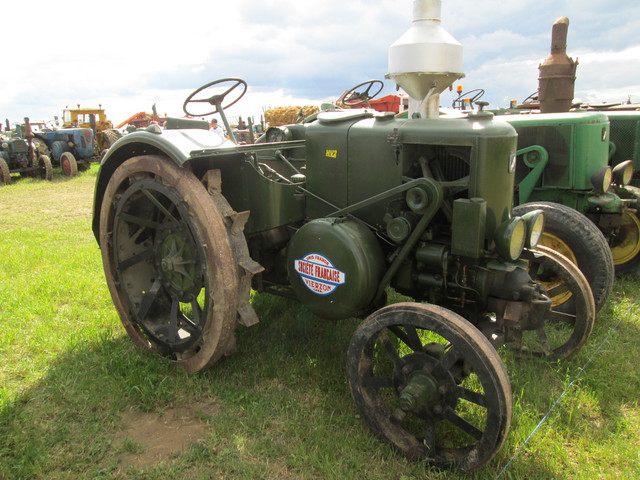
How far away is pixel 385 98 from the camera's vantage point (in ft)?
43.4

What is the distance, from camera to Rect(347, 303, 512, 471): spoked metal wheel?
1.90 metres

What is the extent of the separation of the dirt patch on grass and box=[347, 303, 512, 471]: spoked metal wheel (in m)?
0.83

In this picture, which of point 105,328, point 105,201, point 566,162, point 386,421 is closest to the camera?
point 386,421

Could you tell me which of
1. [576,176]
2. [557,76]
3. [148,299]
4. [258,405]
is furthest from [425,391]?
[557,76]

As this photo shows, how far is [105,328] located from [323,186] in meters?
1.97

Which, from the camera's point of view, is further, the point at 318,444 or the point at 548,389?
the point at 548,389

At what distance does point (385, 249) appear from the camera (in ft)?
8.68

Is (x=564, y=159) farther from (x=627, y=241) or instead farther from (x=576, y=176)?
(x=627, y=241)

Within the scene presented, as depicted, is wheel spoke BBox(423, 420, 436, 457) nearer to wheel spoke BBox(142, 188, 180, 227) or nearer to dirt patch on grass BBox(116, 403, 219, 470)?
dirt patch on grass BBox(116, 403, 219, 470)

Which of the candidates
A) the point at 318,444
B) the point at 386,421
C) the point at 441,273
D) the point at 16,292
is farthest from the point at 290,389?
the point at 16,292

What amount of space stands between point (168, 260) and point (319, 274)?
0.95 meters

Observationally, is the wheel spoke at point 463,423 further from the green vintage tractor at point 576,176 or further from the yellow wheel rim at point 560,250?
the green vintage tractor at point 576,176

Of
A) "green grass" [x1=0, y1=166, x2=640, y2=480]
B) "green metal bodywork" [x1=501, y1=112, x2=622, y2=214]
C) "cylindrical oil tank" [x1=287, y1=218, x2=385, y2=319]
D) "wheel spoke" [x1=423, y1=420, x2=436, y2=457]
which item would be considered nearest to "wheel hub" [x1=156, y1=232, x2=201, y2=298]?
"green grass" [x1=0, y1=166, x2=640, y2=480]

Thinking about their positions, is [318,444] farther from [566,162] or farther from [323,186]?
[566,162]
